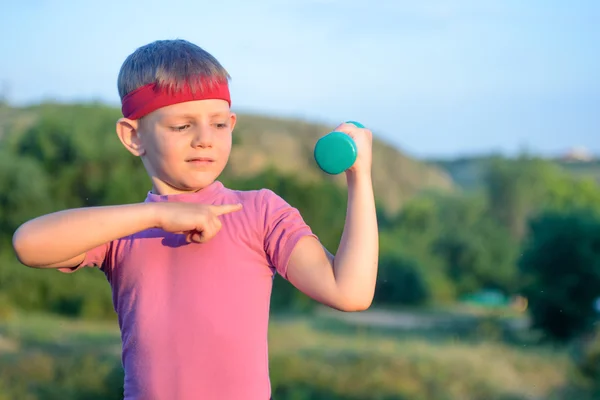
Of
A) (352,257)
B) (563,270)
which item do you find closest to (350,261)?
(352,257)

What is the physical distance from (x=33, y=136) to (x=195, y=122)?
14580 millimetres

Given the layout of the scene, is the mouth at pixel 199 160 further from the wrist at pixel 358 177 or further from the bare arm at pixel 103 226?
the wrist at pixel 358 177

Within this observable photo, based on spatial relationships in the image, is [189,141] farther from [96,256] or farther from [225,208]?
[96,256]

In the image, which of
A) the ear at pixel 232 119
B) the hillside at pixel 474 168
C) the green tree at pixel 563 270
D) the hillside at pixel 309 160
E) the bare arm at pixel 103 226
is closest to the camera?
the bare arm at pixel 103 226

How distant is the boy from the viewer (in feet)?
5.47

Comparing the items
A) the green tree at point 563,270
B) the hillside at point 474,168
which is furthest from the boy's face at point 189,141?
the hillside at point 474,168

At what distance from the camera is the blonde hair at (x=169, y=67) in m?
1.77

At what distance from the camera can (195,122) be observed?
1.79 m

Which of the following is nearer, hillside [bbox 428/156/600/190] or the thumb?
the thumb

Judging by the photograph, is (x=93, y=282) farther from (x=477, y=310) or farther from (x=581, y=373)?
(x=477, y=310)

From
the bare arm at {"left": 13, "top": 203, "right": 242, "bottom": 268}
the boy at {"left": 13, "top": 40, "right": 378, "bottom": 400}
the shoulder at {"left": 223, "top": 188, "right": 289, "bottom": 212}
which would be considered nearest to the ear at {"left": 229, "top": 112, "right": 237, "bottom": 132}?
the boy at {"left": 13, "top": 40, "right": 378, "bottom": 400}

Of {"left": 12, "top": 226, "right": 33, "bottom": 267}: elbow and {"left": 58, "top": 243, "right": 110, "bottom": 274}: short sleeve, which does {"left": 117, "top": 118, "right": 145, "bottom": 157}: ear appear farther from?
{"left": 12, "top": 226, "right": 33, "bottom": 267}: elbow

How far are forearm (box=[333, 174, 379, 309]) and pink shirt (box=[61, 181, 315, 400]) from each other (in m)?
0.10

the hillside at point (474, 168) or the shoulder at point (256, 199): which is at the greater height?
the shoulder at point (256, 199)
